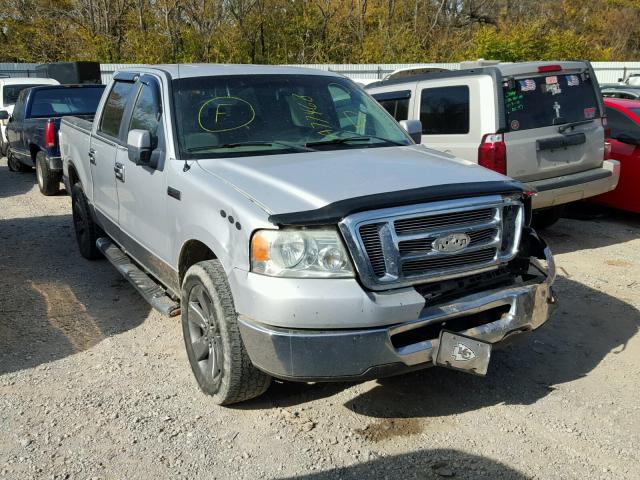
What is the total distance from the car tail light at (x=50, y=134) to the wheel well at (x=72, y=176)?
3.34 meters

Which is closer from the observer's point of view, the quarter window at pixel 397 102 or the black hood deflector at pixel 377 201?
the black hood deflector at pixel 377 201

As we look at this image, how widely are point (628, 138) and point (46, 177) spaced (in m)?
8.31

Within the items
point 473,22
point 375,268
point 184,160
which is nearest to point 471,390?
point 375,268

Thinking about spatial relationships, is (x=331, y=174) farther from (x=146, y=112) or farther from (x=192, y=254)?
(x=146, y=112)

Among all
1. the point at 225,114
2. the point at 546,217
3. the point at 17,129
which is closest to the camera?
the point at 225,114

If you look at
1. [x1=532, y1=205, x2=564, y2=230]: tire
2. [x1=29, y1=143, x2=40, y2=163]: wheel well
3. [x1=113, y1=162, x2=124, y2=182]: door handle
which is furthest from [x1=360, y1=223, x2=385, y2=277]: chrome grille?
[x1=29, y1=143, x2=40, y2=163]: wheel well

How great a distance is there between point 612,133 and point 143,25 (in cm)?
2375

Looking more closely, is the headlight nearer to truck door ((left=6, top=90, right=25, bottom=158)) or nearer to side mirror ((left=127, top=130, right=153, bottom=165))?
side mirror ((left=127, top=130, right=153, bottom=165))

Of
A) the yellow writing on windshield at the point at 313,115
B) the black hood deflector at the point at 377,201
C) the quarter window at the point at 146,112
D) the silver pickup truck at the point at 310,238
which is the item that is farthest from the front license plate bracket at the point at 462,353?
the quarter window at the point at 146,112

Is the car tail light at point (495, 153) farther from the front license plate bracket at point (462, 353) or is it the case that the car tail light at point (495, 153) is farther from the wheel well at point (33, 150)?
the wheel well at point (33, 150)

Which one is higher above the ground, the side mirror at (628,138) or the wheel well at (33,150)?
the side mirror at (628,138)

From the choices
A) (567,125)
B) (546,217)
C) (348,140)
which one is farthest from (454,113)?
(348,140)

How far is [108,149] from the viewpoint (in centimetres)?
532

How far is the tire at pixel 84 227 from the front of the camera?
6352mm
